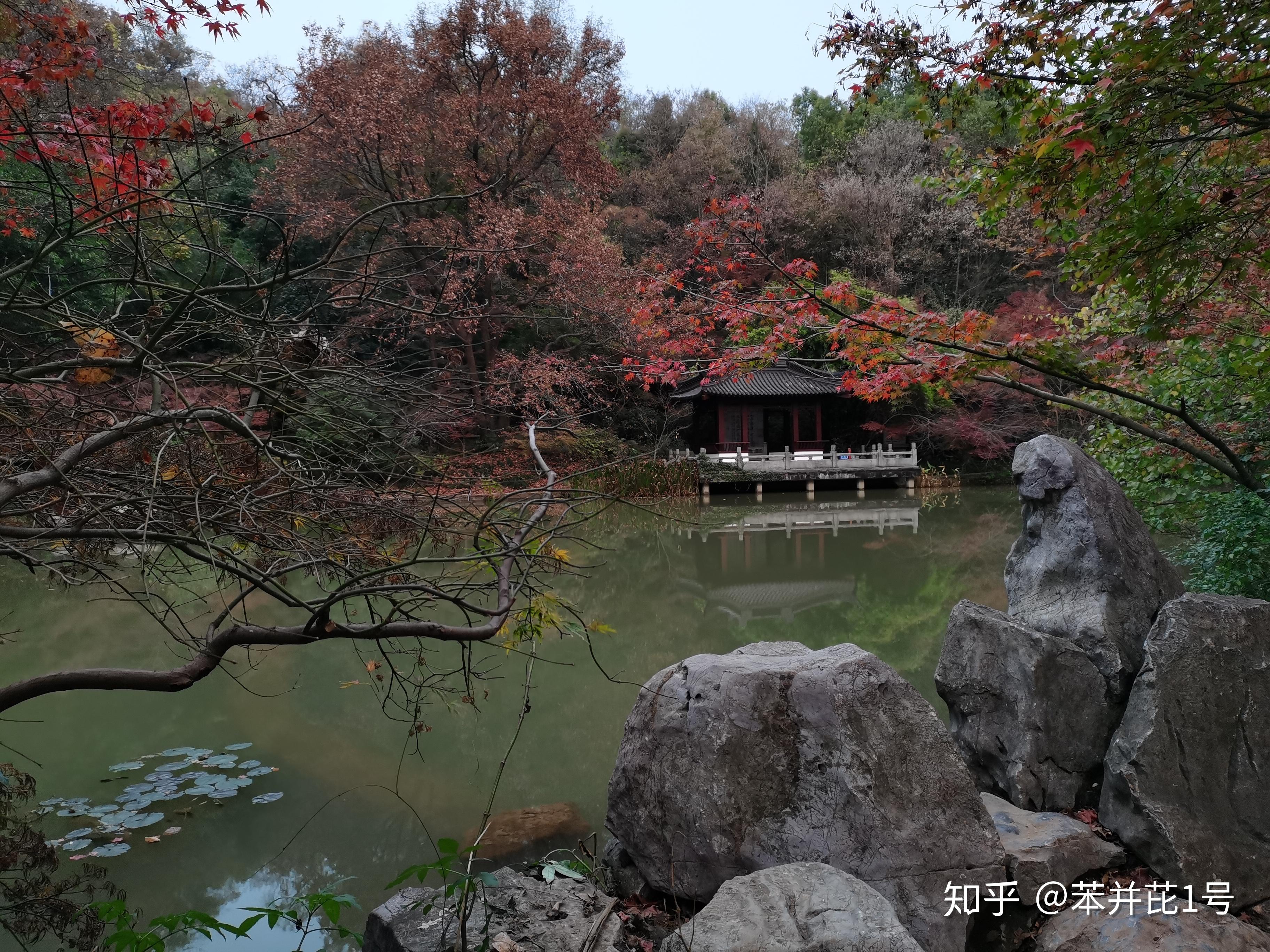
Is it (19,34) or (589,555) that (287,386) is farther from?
(589,555)

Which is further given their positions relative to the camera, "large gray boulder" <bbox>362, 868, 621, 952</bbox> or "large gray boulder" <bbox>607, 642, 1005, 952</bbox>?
"large gray boulder" <bbox>607, 642, 1005, 952</bbox>

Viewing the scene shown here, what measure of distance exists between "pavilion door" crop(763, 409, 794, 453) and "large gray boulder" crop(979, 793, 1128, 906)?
18.1 meters

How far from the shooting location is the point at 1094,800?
3.63 meters

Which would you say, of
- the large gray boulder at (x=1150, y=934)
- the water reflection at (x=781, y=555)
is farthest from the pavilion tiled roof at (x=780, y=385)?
the large gray boulder at (x=1150, y=934)

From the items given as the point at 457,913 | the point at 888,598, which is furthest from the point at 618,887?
the point at 888,598

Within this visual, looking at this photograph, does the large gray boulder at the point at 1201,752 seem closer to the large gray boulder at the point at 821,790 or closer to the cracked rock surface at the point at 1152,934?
the cracked rock surface at the point at 1152,934

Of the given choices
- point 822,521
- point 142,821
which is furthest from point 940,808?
point 822,521

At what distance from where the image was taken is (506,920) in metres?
2.43

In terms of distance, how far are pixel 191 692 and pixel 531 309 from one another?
13.0 m

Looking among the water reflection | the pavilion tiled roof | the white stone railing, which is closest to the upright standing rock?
the water reflection

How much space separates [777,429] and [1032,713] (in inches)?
721

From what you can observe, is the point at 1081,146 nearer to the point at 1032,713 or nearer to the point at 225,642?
the point at 1032,713

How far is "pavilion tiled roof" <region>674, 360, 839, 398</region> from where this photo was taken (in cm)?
1878

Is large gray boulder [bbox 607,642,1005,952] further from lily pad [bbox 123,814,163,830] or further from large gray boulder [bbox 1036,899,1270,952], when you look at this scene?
lily pad [bbox 123,814,163,830]
